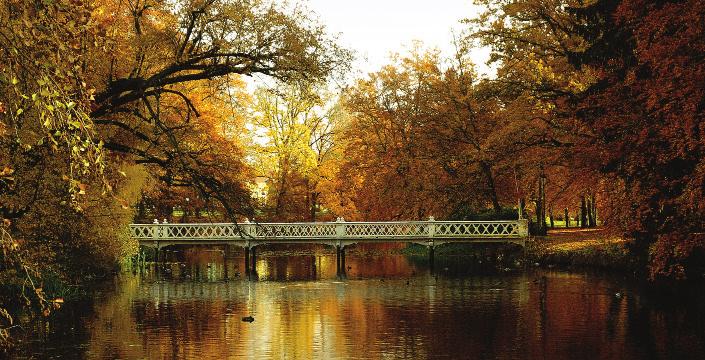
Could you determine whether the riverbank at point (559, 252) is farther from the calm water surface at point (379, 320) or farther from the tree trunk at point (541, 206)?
the calm water surface at point (379, 320)

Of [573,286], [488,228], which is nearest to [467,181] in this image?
[488,228]

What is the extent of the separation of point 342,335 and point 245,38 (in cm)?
699

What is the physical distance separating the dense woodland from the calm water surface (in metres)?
1.43

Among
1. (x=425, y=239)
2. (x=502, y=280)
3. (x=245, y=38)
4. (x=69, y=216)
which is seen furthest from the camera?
(x=425, y=239)

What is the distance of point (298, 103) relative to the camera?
26.3 meters

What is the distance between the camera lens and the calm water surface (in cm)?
1609

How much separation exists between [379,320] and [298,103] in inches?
346

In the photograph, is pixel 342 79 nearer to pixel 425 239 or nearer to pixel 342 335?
pixel 342 335

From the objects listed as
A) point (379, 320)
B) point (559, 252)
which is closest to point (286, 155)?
point (559, 252)

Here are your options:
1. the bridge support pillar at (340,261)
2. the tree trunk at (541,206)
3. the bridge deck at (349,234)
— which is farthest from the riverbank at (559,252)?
the bridge support pillar at (340,261)

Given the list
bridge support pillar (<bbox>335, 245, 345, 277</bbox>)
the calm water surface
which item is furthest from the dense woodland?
bridge support pillar (<bbox>335, 245, 345, 277</bbox>)

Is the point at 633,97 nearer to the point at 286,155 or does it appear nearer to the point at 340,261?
the point at 340,261

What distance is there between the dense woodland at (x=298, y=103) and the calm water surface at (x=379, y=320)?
1.43 meters

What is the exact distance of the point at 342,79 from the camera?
18.6 m
